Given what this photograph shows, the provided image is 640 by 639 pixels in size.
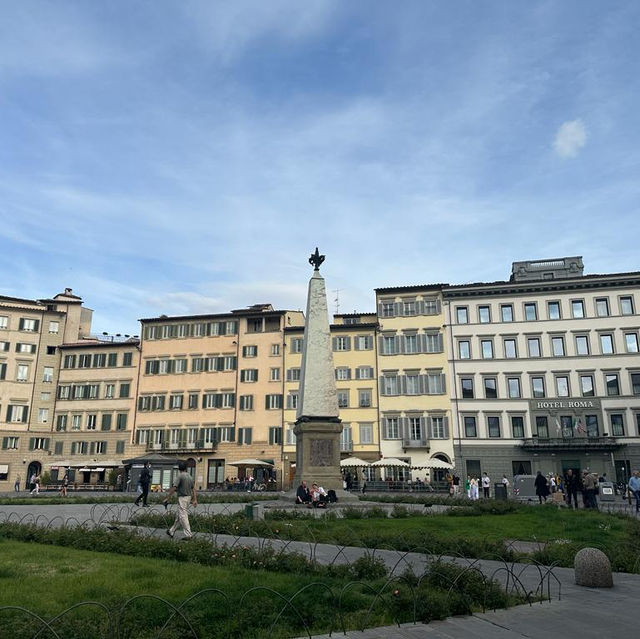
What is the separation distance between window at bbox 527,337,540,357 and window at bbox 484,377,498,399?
382 centimetres

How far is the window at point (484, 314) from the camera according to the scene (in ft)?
177

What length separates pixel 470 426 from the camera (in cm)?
5153

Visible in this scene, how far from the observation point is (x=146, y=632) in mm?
6383

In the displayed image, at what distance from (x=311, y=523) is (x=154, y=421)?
43292 mm

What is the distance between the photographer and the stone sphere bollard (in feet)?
30.3

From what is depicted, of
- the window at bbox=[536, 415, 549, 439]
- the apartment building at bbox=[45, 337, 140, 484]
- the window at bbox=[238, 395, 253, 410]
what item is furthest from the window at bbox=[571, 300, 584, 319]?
the apartment building at bbox=[45, 337, 140, 484]

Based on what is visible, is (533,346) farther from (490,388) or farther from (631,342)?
(631,342)

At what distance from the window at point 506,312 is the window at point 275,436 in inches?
855

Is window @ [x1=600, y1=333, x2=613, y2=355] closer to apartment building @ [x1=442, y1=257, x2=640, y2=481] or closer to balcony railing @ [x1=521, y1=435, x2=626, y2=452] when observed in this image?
apartment building @ [x1=442, y1=257, x2=640, y2=481]

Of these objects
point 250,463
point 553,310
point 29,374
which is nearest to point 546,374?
point 553,310

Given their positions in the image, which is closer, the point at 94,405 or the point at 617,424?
the point at 617,424

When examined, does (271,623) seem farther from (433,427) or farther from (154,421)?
(154,421)

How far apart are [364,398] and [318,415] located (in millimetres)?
28231

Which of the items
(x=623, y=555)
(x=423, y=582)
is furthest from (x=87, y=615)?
(x=623, y=555)
